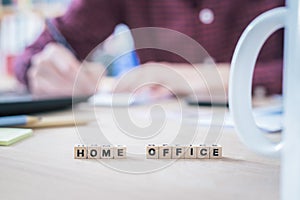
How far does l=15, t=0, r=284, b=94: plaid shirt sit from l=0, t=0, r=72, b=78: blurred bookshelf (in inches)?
35.7

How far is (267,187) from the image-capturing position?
0.21m

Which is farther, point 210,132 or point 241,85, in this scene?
point 210,132

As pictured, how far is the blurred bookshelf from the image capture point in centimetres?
206

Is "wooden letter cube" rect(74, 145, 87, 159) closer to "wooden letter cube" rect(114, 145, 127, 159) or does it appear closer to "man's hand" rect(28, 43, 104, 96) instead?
"wooden letter cube" rect(114, 145, 127, 159)

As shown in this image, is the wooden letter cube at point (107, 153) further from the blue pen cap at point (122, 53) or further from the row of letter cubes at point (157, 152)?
the blue pen cap at point (122, 53)

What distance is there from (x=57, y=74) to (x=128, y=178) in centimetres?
79

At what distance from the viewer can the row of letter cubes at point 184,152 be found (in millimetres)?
283

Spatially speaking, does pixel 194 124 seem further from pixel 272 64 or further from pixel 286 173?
pixel 272 64

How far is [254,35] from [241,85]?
37 mm

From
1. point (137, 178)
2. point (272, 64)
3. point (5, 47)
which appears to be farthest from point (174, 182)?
point (5, 47)

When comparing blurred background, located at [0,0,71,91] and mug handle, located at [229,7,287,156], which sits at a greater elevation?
blurred background, located at [0,0,71,91]

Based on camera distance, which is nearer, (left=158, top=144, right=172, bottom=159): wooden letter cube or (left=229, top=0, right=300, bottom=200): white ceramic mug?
(left=229, top=0, right=300, bottom=200): white ceramic mug

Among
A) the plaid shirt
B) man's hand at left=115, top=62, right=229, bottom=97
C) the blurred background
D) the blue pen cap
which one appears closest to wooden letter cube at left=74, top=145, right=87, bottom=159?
the blue pen cap

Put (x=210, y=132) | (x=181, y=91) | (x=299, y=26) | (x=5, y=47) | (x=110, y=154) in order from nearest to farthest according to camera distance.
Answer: (x=299, y=26), (x=110, y=154), (x=210, y=132), (x=181, y=91), (x=5, y=47)
